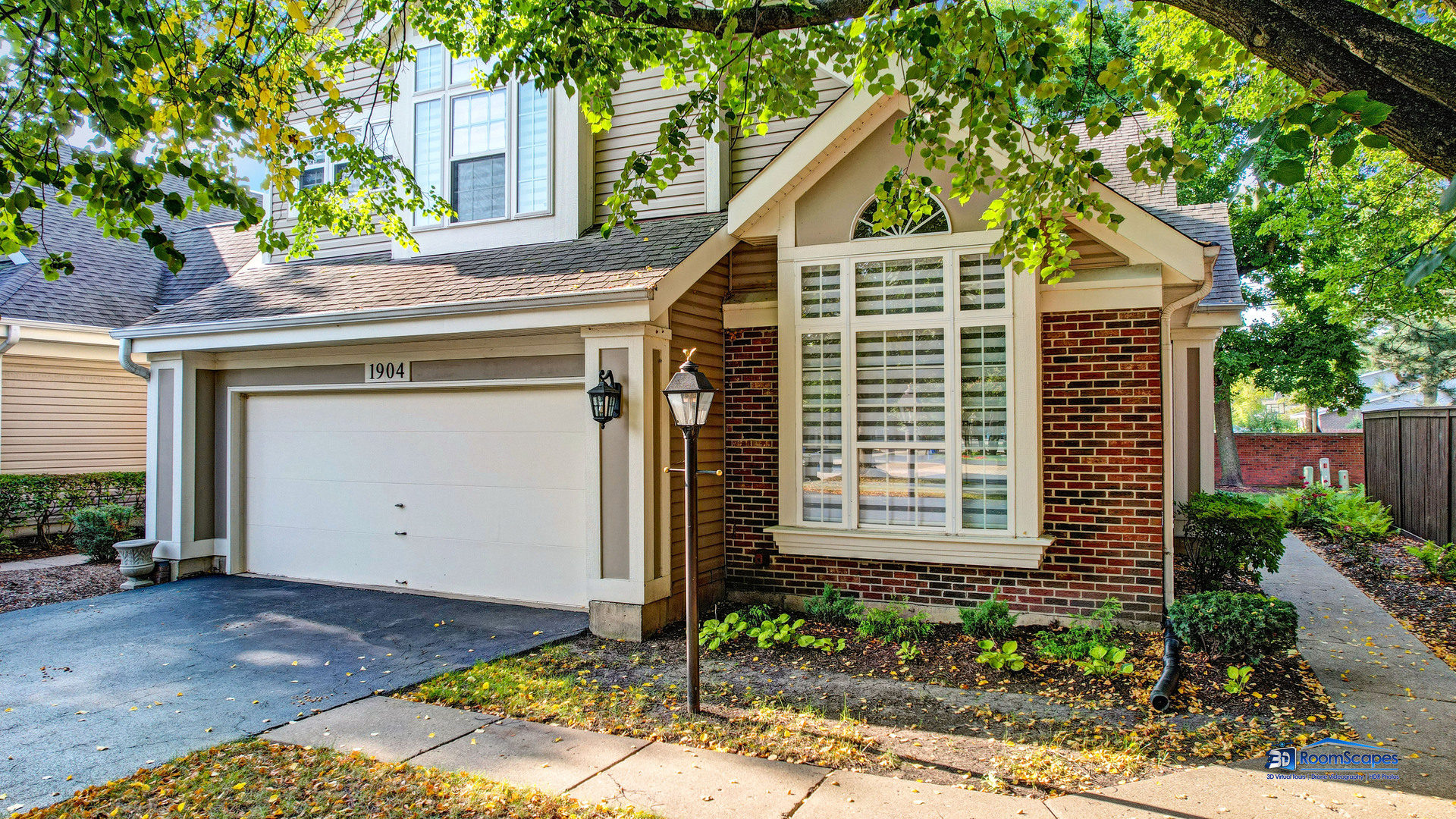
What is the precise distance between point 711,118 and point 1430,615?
7758mm

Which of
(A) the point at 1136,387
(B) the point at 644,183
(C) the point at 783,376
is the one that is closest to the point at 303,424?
(B) the point at 644,183

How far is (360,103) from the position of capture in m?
10.2

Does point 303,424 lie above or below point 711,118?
below

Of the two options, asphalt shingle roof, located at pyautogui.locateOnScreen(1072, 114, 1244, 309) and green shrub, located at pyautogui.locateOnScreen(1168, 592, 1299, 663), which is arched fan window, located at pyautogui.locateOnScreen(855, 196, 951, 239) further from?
green shrub, located at pyautogui.locateOnScreen(1168, 592, 1299, 663)

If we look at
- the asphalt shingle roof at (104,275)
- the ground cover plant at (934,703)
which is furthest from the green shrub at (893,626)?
the asphalt shingle roof at (104,275)

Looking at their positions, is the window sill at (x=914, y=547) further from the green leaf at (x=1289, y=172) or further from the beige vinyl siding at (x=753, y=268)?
the green leaf at (x=1289, y=172)

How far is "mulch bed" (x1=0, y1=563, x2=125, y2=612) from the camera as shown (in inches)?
328

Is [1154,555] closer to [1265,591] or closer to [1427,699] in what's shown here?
[1427,699]

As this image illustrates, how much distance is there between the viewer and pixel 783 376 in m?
7.35

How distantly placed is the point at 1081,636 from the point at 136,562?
930cm

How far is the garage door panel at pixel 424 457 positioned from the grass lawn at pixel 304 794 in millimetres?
3626

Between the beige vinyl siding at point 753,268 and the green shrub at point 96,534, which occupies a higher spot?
the beige vinyl siding at point 753,268

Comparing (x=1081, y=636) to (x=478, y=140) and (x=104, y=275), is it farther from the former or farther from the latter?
(x=104, y=275)

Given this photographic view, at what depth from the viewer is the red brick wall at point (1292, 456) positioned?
2303 centimetres
